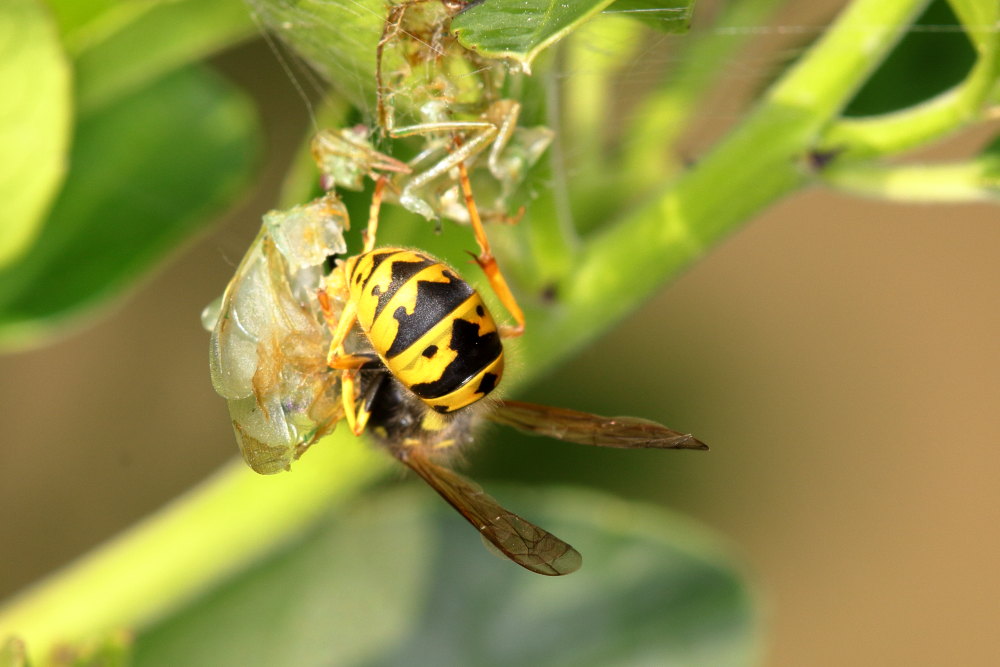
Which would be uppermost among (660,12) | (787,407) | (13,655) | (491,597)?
(660,12)

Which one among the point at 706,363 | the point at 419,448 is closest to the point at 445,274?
the point at 419,448

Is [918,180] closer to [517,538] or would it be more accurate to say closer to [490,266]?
[490,266]

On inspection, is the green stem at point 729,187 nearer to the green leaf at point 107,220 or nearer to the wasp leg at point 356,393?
the wasp leg at point 356,393

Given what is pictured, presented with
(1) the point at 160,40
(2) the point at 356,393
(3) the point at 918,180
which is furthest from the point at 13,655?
(3) the point at 918,180

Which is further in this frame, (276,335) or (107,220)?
(107,220)

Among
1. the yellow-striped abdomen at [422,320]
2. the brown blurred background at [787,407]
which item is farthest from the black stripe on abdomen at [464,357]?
the brown blurred background at [787,407]

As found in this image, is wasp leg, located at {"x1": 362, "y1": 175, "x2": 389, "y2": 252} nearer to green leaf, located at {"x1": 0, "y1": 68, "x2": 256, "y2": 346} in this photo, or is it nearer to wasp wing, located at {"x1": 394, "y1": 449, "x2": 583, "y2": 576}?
wasp wing, located at {"x1": 394, "y1": 449, "x2": 583, "y2": 576}

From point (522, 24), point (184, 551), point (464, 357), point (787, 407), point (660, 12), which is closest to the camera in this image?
point (522, 24)
